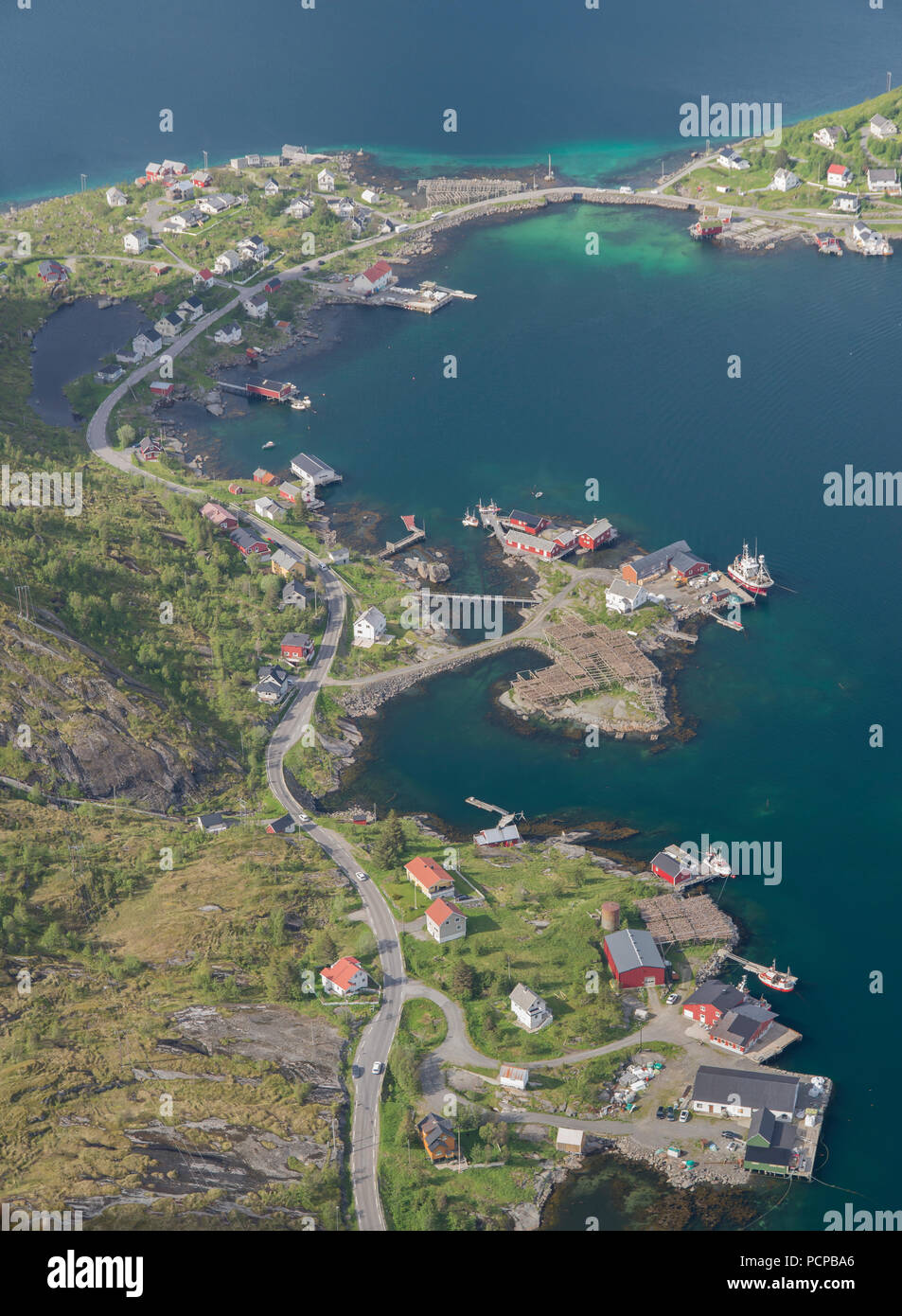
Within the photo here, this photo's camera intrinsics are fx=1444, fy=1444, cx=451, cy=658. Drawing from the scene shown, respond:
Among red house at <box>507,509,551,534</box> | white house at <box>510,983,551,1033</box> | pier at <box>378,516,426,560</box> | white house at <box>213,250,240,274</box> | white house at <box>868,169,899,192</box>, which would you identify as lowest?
white house at <box>510,983,551,1033</box>

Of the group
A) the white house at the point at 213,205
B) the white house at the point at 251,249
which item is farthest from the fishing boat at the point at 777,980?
the white house at the point at 213,205

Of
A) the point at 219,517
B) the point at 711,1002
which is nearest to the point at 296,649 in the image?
the point at 219,517

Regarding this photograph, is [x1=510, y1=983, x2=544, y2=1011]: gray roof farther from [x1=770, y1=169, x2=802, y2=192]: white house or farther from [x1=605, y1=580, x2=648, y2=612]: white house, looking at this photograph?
[x1=770, y1=169, x2=802, y2=192]: white house

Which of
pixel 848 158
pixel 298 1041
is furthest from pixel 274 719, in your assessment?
pixel 848 158

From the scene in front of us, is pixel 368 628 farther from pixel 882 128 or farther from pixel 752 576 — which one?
pixel 882 128

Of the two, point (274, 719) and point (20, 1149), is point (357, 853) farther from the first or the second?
point (20, 1149)
